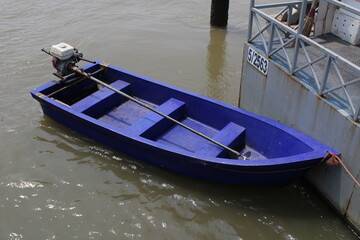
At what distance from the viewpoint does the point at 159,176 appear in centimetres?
625

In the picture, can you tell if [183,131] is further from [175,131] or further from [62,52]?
[62,52]

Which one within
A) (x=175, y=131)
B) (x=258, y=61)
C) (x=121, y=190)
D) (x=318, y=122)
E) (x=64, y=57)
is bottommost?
(x=121, y=190)

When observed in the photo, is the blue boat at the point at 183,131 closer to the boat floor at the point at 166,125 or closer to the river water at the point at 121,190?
the boat floor at the point at 166,125

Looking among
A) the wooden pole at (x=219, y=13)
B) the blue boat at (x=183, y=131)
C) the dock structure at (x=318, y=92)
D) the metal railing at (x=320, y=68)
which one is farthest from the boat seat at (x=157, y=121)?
the wooden pole at (x=219, y=13)

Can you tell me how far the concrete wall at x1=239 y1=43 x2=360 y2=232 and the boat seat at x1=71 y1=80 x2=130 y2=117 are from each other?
272cm

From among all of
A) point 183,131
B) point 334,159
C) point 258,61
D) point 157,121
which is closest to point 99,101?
point 157,121

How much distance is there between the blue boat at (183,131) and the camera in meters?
5.36

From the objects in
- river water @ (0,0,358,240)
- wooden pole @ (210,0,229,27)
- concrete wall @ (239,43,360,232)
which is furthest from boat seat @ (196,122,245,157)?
wooden pole @ (210,0,229,27)

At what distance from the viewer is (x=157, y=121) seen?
6531mm

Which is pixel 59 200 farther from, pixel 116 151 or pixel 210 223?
pixel 210 223

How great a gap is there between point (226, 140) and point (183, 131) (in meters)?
1.03

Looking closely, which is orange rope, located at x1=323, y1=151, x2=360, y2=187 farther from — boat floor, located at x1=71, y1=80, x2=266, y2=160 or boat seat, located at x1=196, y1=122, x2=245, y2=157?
boat seat, located at x1=196, y1=122, x2=245, y2=157

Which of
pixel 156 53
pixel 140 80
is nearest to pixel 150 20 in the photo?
pixel 156 53

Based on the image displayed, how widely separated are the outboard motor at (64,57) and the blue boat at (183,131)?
0.20m
